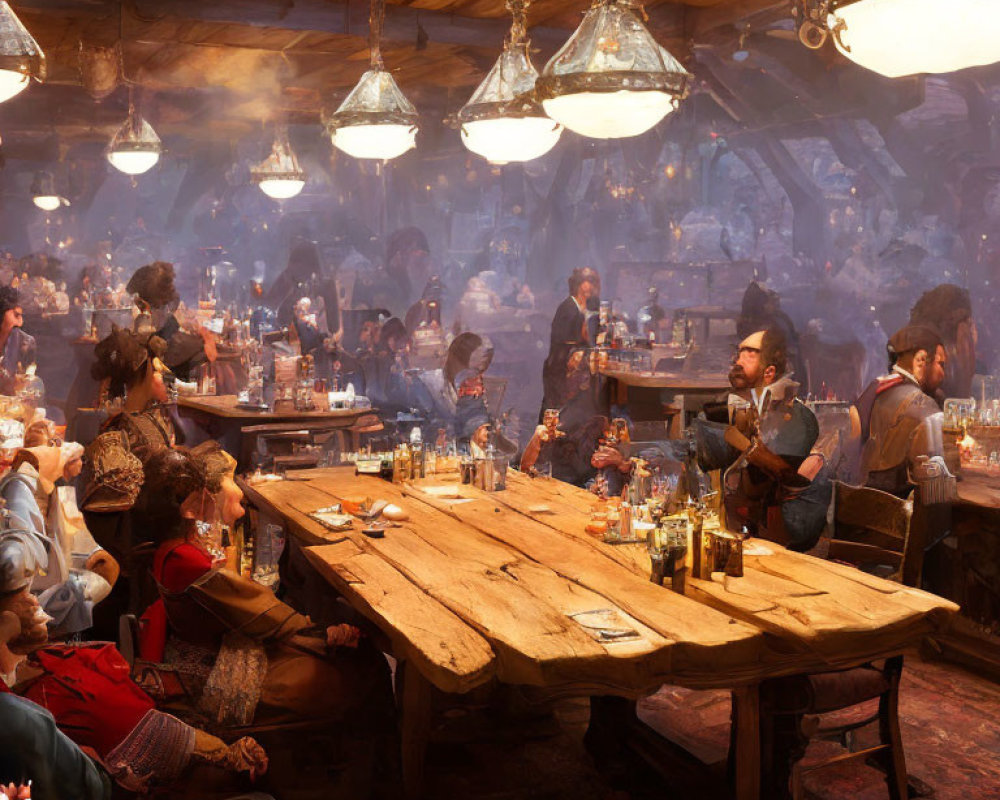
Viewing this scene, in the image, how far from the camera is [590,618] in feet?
10.2

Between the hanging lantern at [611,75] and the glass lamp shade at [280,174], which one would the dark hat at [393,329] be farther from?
the hanging lantern at [611,75]

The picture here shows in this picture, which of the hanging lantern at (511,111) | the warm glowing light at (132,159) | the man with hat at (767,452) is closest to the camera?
the hanging lantern at (511,111)

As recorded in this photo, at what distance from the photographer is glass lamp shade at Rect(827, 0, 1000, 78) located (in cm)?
256

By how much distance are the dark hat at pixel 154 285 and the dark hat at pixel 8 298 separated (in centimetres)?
95

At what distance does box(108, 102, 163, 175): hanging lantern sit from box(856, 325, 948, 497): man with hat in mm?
5874

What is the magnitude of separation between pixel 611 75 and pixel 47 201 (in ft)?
23.6

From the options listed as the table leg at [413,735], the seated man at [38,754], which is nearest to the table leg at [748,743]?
the table leg at [413,735]

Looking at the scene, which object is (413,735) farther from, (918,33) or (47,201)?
(47,201)

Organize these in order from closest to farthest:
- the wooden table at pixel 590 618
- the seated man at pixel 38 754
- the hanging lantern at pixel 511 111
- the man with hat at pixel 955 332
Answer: the seated man at pixel 38 754 < the wooden table at pixel 590 618 < the hanging lantern at pixel 511 111 < the man with hat at pixel 955 332

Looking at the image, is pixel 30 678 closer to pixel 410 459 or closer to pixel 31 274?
pixel 410 459

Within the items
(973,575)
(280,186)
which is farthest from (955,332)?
(280,186)

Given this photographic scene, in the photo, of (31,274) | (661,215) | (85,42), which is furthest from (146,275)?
(661,215)

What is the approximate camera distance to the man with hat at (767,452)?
21.0ft

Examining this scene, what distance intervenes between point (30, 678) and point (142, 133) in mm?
6351
